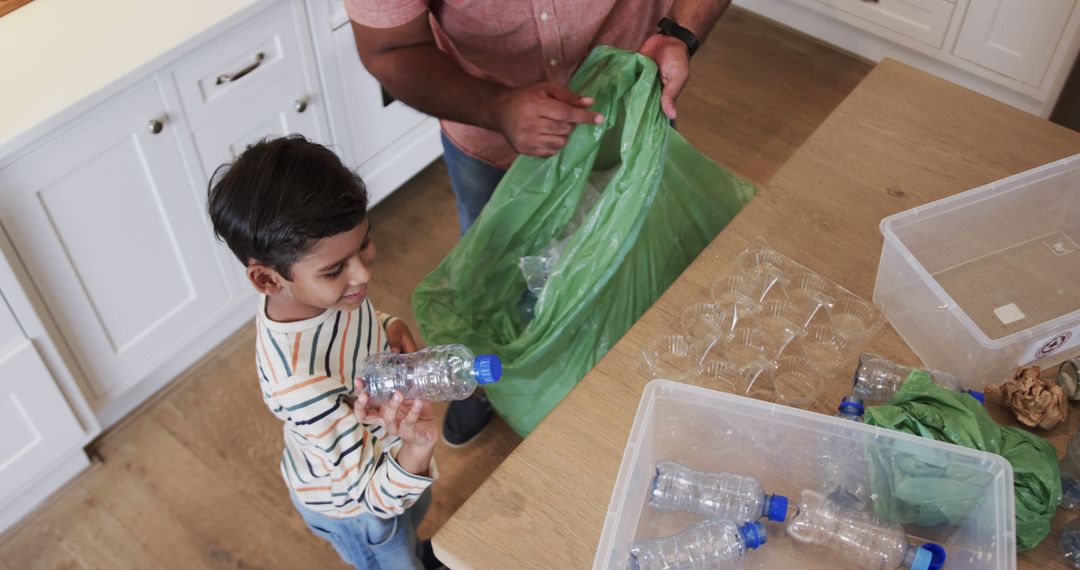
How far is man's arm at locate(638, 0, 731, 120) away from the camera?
1.19 m

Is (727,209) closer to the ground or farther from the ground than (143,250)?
farther from the ground

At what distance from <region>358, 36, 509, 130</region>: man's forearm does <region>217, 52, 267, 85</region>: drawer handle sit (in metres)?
0.54

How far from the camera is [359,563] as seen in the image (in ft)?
4.49

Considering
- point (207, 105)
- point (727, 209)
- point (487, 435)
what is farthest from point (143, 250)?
point (727, 209)

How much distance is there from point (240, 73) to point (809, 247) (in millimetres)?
1089

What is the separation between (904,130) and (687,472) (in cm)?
65

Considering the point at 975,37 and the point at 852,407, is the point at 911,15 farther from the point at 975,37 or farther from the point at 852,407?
the point at 852,407

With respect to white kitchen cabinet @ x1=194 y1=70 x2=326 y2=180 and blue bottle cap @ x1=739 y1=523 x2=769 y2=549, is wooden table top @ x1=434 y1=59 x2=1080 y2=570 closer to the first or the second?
blue bottle cap @ x1=739 y1=523 x2=769 y2=549

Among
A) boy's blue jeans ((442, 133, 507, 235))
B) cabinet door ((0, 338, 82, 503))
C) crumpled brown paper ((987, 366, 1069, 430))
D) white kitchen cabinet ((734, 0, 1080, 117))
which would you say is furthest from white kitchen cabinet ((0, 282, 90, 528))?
white kitchen cabinet ((734, 0, 1080, 117))

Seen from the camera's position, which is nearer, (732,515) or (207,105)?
(732,515)

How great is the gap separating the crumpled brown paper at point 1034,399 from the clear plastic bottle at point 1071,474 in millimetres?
31

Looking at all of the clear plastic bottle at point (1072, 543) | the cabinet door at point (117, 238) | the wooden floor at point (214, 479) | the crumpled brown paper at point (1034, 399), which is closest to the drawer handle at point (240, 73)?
the cabinet door at point (117, 238)

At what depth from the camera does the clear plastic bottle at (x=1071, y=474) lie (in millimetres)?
950

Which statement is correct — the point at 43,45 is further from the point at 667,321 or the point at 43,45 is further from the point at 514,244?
the point at 667,321
